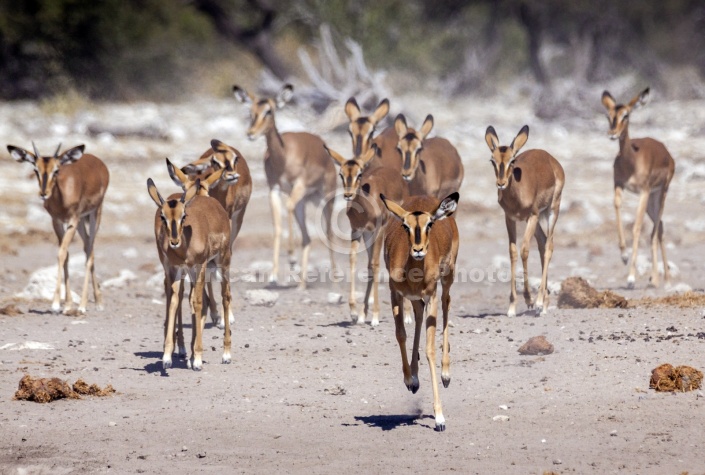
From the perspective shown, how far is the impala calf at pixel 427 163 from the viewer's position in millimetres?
12781

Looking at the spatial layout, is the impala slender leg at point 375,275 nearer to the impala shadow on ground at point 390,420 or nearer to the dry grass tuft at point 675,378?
the impala shadow on ground at point 390,420

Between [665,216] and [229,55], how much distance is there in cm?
2273

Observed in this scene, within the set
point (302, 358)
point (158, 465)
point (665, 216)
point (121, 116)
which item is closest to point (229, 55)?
point (121, 116)

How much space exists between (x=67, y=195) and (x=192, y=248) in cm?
326

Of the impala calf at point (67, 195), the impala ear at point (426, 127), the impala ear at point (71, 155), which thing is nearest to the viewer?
the impala calf at point (67, 195)

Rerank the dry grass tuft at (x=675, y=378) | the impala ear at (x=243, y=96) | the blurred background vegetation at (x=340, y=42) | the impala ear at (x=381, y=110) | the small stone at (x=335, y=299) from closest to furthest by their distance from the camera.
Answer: the dry grass tuft at (x=675, y=378), the small stone at (x=335, y=299), the impala ear at (x=381, y=110), the impala ear at (x=243, y=96), the blurred background vegetation at (x=340, y=42)

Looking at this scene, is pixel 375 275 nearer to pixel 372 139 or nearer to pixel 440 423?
pixel 372 139

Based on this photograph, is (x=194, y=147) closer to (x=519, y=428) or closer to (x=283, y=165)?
(x=283, y=165)

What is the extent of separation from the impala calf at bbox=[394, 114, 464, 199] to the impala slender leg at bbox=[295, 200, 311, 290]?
194cm

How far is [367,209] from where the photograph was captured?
11.9 meters

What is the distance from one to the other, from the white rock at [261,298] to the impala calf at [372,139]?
73.0 inches

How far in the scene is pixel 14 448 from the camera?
8055 millimetres

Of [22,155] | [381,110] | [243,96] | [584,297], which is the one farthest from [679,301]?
[22,155]

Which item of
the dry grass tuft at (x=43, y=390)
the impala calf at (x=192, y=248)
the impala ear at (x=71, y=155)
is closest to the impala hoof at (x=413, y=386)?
the impala calf at (x=192, y=248)
